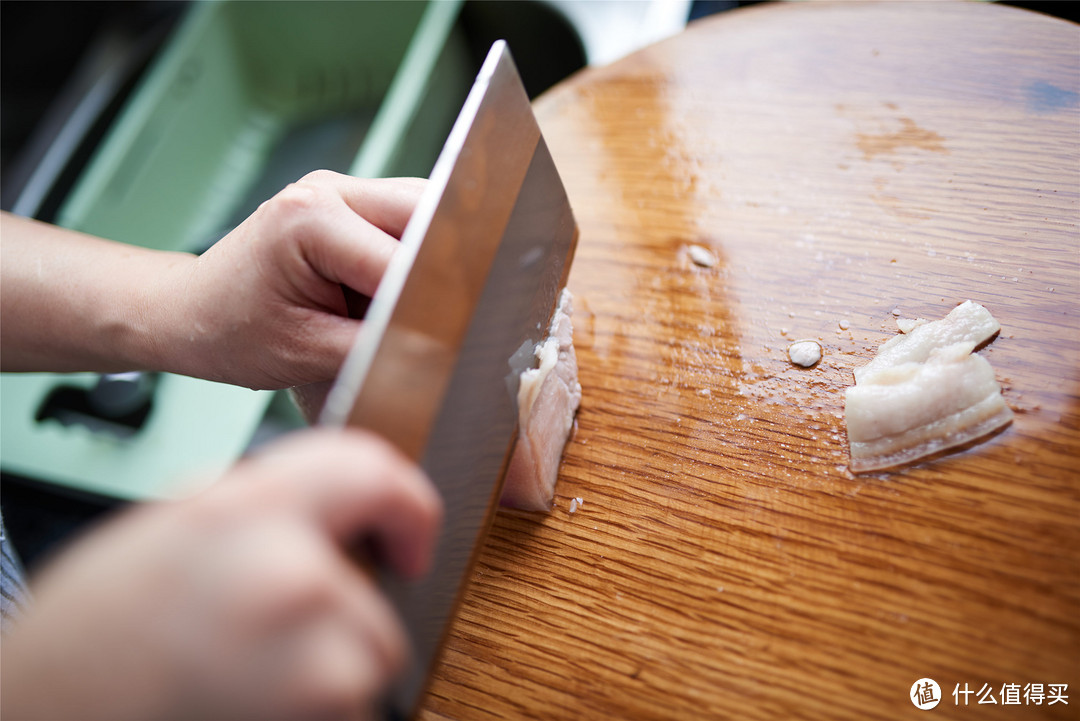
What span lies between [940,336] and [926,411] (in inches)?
4.8

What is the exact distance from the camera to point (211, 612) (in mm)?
439

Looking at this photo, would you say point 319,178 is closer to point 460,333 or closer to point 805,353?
point 460,333

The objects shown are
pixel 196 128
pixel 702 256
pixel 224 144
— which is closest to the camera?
pixel 702 256

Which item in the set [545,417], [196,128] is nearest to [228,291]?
[545,417]

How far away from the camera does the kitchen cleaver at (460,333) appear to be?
572 millimetres

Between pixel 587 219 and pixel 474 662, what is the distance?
0.74 meters

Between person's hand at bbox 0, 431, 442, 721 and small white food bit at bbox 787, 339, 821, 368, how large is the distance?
0.71m

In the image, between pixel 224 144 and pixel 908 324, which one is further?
pixel 224 144

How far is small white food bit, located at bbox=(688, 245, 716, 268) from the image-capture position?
1107mm

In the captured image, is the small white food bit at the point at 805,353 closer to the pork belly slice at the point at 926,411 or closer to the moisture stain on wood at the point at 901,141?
the pork belly slice at the point at 926,411

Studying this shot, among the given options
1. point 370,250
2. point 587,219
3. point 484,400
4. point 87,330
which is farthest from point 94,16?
point 484,400

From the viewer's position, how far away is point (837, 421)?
937 mm

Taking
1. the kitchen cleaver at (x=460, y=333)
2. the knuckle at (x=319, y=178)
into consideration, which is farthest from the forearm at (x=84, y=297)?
the kitchen cleaver at (x=460, y=333)

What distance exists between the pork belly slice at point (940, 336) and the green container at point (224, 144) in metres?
1.18
